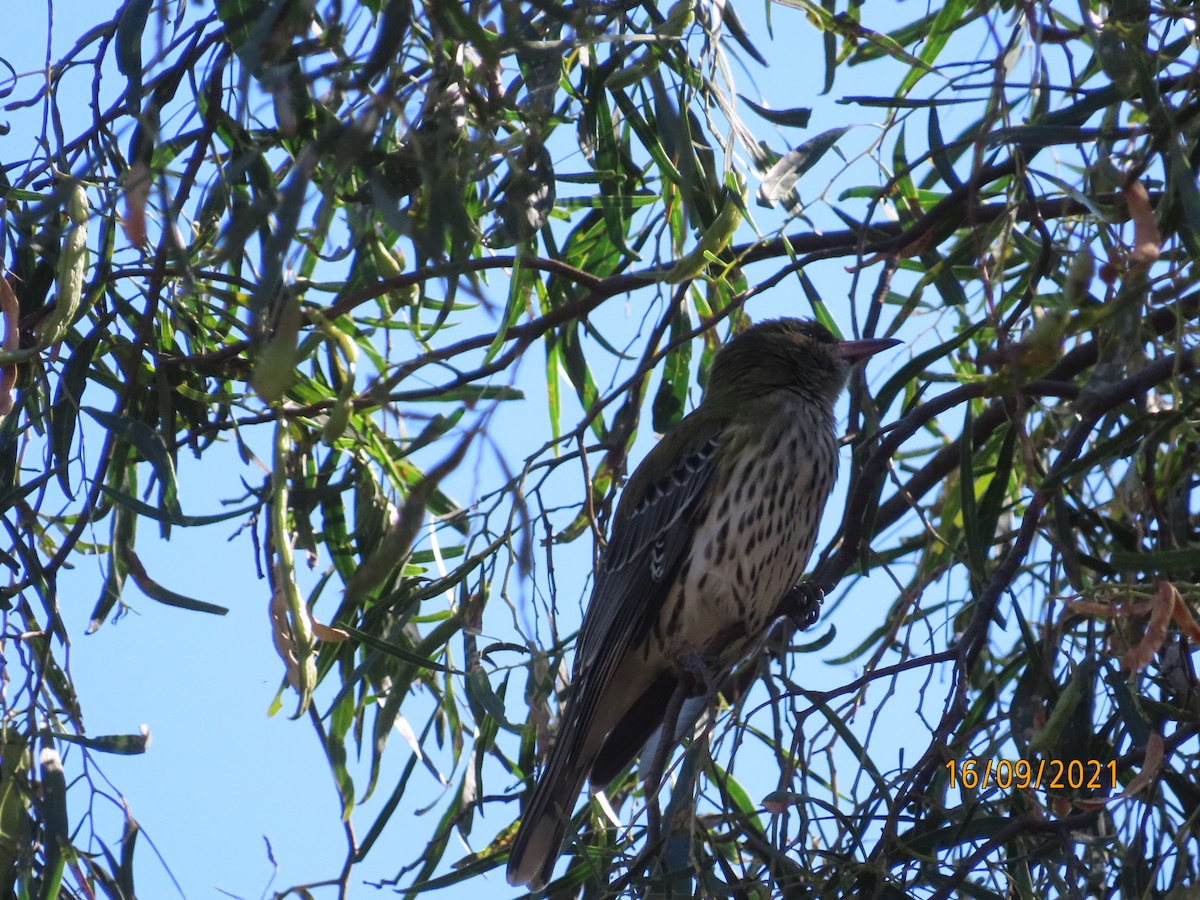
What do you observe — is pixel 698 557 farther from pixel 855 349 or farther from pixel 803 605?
A: pixel 855 349

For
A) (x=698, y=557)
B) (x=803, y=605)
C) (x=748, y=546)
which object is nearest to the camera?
(x=803, y=605)

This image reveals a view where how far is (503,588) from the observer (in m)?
3.31

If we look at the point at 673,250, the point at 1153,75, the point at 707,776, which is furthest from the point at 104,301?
the point at 1153,75

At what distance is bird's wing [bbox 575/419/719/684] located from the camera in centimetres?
411

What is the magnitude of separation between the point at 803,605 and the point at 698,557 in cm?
45

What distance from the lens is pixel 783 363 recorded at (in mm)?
4625
